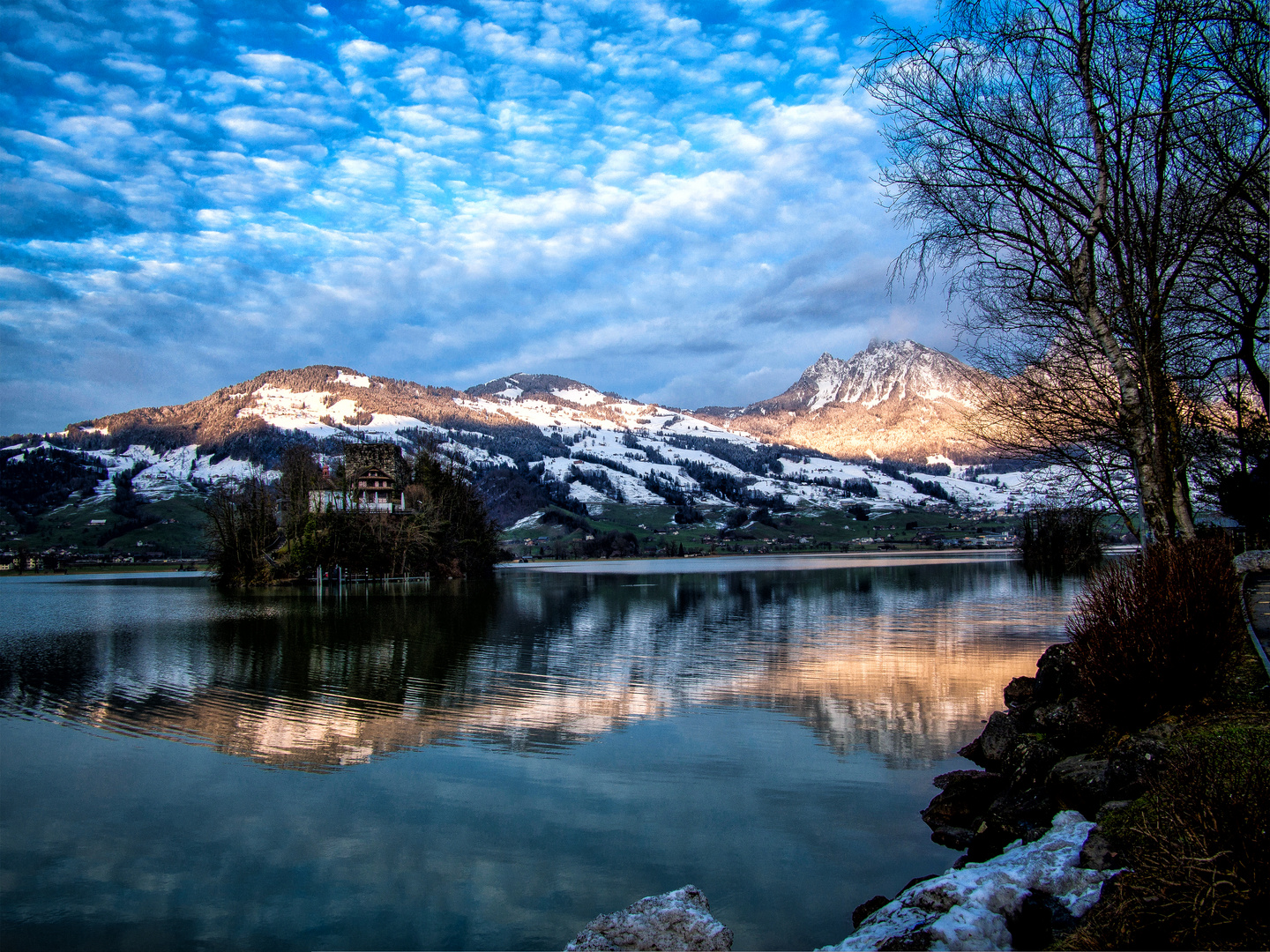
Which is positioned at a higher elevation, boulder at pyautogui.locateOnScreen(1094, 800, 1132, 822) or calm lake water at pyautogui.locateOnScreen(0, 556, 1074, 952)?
boulder at pyautogui.locateOnScreen(1094, 800, 1132, 822)

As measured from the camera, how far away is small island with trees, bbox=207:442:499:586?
259 feet

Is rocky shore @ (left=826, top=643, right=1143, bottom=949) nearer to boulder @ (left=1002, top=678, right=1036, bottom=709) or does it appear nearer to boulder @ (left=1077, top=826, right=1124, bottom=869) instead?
boulder @ (left=1077, top=826, right=1124, bottom=869)

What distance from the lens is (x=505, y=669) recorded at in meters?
25.2

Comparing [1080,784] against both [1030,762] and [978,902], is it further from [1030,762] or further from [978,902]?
[978,902]

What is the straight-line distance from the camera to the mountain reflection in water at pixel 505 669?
17.4 m

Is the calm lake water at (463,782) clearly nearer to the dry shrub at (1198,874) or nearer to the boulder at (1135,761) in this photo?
the boulder at (1135,761)

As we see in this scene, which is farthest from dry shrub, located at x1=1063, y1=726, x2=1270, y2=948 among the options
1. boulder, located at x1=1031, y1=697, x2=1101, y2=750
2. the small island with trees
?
the small island with trees

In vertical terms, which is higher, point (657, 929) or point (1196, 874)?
point (1196, 874)

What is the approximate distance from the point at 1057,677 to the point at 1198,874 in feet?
38.6

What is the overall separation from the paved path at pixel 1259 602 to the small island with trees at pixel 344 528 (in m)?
74.4

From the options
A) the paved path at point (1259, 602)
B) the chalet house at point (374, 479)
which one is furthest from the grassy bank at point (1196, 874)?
the chalet house at point (374, 479)

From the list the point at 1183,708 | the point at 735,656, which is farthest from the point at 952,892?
the point at 735,656

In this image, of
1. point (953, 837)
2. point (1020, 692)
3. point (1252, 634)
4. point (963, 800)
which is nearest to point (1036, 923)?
point (953, 837)

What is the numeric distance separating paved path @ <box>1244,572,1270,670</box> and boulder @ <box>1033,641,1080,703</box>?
2.95m
